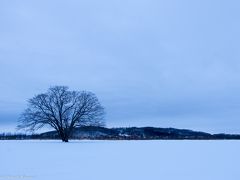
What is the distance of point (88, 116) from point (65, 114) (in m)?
2.52
